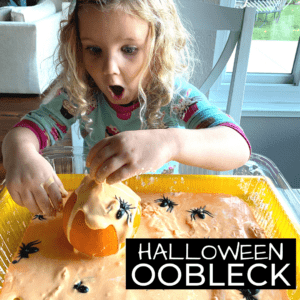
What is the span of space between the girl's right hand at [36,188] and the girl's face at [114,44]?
0.23m

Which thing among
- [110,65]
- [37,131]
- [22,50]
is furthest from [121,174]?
[22,50]

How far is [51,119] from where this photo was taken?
2.48 feet

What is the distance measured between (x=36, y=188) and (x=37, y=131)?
0.24 metres

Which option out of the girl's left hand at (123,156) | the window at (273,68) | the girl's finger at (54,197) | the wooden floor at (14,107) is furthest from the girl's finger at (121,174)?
the wooden floor at (14,107)

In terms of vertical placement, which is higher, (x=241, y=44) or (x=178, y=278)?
(x=241, y=44)

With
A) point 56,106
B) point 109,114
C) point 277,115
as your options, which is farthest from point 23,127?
point 277,115

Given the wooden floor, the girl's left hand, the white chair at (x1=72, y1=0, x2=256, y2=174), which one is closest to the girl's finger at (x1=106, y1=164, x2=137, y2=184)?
the girl's left hand

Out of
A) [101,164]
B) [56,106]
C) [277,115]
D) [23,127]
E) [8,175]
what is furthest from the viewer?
[277,115]

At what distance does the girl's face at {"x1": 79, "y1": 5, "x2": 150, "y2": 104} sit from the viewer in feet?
1.83

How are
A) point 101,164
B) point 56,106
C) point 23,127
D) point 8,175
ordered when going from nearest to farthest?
1. point 101,164
2. point 8,175
3. point 23,127
4. point 56,106

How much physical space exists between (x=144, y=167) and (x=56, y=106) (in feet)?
1.44

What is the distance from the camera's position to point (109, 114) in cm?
83

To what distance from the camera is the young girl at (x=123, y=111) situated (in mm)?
450

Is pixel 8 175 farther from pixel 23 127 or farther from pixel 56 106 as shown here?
pixel 56 106
